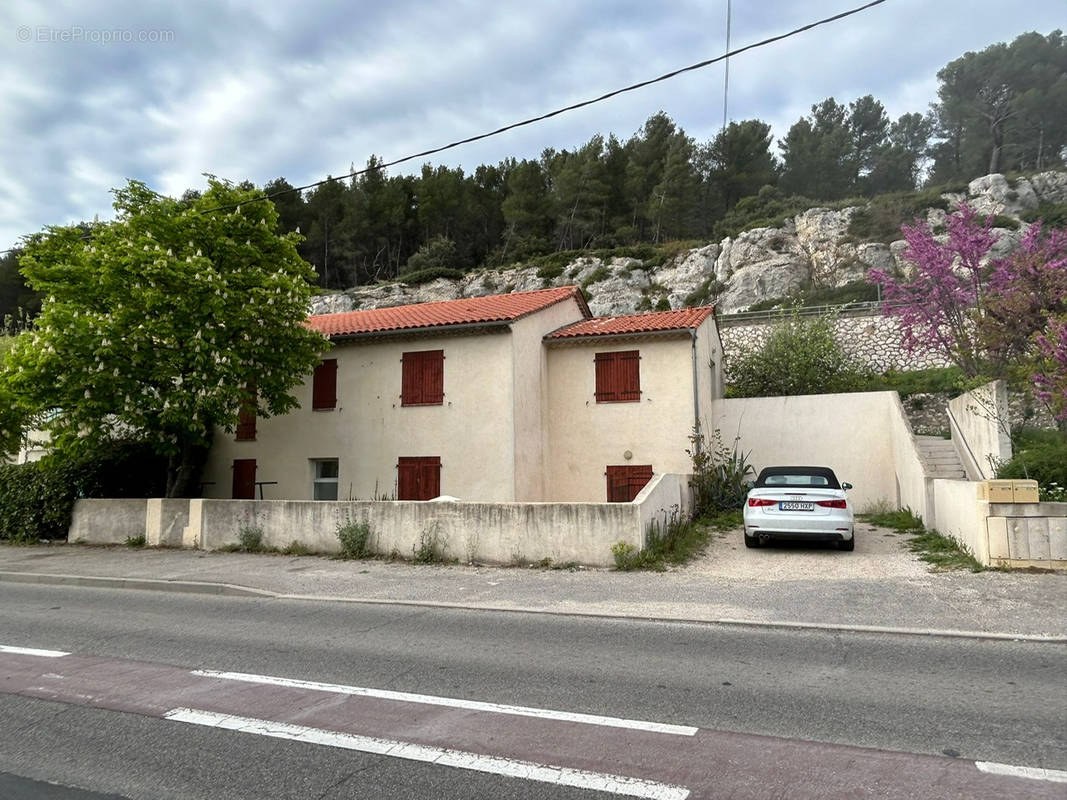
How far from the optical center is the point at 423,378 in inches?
701

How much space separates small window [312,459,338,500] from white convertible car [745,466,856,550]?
11995mm

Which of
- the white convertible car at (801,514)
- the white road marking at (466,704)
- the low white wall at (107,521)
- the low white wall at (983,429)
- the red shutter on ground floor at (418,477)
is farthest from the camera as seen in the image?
the red shutter on ground floor at (418,477)

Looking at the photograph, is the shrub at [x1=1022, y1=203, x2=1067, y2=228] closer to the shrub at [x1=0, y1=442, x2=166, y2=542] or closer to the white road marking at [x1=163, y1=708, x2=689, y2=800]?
the white road marking at [x1=163, y1=708, x2=689, y2=800]

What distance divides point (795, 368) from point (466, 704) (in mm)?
21955

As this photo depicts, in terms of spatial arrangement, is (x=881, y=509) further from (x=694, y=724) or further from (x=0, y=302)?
(x=0, y=302)

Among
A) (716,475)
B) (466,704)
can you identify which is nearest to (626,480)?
(716,475)

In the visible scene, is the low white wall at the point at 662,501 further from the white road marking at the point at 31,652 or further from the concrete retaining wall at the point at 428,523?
the white road marking at the point at 31,652

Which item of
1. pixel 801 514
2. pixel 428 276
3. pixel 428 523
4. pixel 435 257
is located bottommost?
pixel 428 523

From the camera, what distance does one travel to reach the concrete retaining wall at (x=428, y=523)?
10.7m

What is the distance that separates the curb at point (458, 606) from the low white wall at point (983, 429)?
7.67 m

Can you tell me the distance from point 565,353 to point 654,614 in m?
12.1

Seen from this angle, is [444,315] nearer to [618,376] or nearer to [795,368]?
[618,376]

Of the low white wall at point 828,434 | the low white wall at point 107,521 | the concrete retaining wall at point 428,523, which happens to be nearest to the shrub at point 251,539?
the concrete retaining wall at point 428,523

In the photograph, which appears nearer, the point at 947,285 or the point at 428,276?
the point at 947,285
